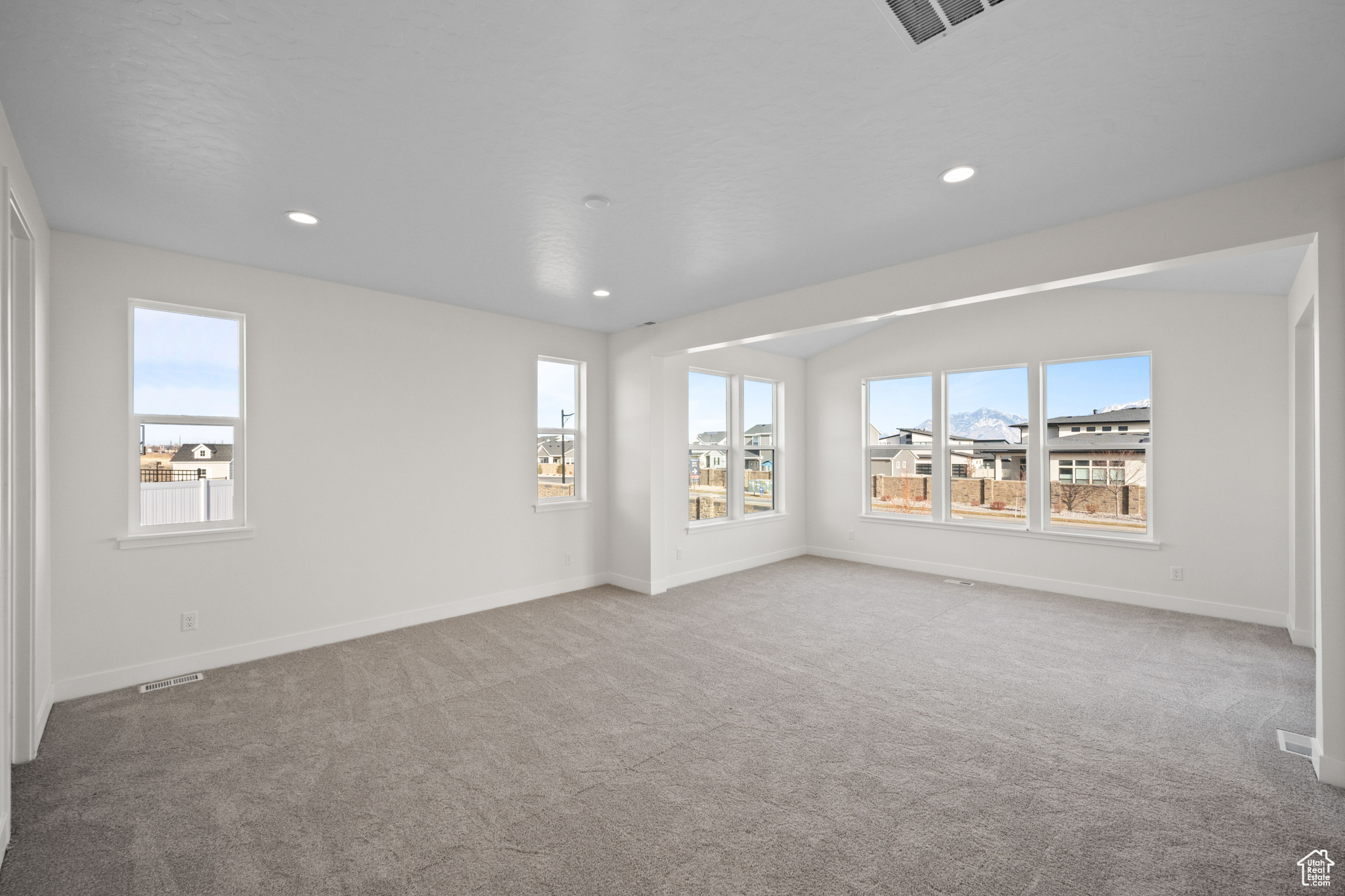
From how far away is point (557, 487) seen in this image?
18.9 ft

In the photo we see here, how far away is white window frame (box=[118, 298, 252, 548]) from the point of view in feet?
11.3

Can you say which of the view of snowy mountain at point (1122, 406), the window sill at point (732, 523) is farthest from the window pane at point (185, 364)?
the view of snowy mountain at point (1122, 406)

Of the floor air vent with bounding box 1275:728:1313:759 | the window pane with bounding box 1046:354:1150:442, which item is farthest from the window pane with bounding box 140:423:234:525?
the window pane with bounding box 1046:354:1150:442

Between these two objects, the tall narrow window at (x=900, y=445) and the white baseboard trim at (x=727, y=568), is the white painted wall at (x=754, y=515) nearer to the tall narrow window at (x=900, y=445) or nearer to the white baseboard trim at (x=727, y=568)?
the white baseboard trim at (x=727, y=568)

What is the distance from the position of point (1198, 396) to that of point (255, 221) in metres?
6.93

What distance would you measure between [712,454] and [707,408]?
0.53m

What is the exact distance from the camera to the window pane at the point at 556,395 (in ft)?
18.3

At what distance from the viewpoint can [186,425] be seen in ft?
12.0

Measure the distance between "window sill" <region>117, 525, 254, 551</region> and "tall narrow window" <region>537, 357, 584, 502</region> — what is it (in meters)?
2.33

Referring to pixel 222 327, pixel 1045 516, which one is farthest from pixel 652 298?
pixel 1045 516

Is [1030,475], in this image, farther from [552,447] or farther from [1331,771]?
[552,447]

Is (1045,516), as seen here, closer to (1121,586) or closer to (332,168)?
(1121,586)

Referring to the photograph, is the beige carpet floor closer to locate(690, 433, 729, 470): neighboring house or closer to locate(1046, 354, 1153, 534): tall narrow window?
locate(1046, 354, 1153, 534): tall narrow window

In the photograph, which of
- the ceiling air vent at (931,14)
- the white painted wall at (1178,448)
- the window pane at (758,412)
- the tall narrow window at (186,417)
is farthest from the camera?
the window pane at (758,412)
